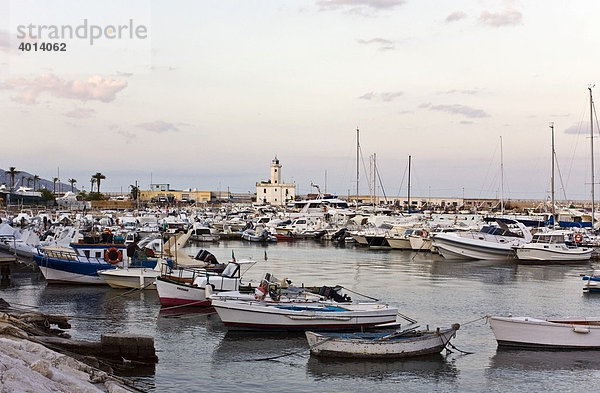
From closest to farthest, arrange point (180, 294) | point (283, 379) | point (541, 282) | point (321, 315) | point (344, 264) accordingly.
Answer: point (283, 379)
point (321, 315)
point (180, 294)
point (541, 282)
point (344, 264)

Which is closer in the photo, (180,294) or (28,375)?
(28,375)

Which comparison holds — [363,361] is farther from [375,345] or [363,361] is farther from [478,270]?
[478,270]

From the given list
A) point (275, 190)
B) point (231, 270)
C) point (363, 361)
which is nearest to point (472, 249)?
point (231, 270)

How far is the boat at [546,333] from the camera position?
72.0 feet

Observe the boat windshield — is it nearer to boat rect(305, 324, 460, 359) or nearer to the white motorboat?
the white motorboat

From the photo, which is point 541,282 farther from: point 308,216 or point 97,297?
point 308,216

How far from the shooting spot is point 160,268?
33781 millimetres

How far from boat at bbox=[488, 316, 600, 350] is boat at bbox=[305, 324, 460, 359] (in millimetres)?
2414

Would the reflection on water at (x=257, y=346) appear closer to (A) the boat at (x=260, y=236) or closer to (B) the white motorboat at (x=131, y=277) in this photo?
(B) the white motorboat at (x=131, y=277)

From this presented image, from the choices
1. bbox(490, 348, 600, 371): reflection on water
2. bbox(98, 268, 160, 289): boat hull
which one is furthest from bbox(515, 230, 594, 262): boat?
bbox(490, 348, 600, 371): reflection on water

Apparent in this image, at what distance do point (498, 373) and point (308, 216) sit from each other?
74198 mm

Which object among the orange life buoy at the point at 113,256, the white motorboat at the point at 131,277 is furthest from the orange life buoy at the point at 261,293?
the orange life buoy at the point at 113,256

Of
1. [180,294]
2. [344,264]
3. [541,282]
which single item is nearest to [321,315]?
[180,294]

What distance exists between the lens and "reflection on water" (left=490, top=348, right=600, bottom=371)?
20609mm
